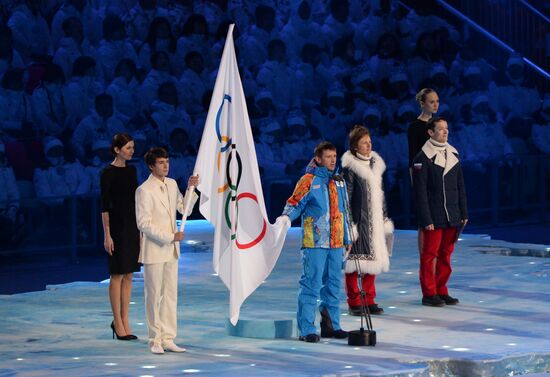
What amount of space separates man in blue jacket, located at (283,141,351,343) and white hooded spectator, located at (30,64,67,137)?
749 centimetres

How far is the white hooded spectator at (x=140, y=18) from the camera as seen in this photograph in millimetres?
16516

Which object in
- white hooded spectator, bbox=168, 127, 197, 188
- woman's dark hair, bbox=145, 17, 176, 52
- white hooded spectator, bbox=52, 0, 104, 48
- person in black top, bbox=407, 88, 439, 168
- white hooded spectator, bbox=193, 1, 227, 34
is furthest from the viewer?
white hooded spectator, bbox=193, 1, 227, 34

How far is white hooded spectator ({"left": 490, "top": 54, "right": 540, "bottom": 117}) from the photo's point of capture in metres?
18.8

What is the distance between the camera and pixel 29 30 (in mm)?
15312

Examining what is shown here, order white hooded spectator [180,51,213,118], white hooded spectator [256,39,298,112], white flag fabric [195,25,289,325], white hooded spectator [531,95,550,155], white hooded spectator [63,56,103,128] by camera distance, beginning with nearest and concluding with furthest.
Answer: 1. white flag fabric [195,25,289,325]
2. white hooded spectator [63,56,103,128]
3. white hooded spectator [180,51,213,118]
4. white hooded spectator [256,39,298,112]
5. white hooded spectator [531,95,550,155]

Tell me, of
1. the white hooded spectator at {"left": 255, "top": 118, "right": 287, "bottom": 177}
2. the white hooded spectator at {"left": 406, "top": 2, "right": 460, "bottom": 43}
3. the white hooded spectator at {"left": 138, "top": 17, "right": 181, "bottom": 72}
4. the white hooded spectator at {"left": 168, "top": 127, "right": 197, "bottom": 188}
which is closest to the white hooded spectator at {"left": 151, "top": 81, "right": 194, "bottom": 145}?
the white hooded spectator at {"left": 168, "top": 127, "right": 197, "bottom": 188}

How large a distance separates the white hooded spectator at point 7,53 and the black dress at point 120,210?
24.4 feet

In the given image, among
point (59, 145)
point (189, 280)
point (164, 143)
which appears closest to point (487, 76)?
point (164, 143)

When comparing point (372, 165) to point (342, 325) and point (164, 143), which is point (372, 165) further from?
point (164, 143)

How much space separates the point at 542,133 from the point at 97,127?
6698 millimetres

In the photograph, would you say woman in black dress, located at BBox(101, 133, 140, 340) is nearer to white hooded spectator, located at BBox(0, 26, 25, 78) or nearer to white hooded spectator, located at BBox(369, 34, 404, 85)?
white hooded spectator, located at BBox(0, 26, 25, 78)

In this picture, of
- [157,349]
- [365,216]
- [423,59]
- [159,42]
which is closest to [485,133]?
[423,59]

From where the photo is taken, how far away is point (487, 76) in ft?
62.6

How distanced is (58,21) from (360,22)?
16.4 feet
